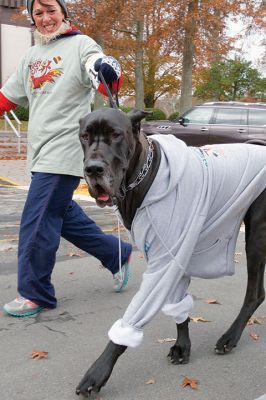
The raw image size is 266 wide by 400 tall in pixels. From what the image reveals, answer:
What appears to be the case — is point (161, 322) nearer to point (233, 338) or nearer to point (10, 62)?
point (233, 338)

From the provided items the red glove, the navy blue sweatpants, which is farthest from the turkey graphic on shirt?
the navy blue sweatpants

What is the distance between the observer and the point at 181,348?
3000 mm

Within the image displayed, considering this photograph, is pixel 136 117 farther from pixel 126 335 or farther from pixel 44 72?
pixel 44 72

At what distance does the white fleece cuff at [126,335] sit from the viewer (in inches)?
102

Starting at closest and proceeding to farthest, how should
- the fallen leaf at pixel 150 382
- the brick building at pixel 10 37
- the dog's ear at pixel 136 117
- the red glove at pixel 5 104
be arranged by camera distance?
the dog's ear at pixel 136 117 < the fallen leaf at pixel 150 382 < the red glove at pixel 5 104 < the brick building at pixel 10 37

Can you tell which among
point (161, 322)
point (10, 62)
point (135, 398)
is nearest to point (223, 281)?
point (161, 322)

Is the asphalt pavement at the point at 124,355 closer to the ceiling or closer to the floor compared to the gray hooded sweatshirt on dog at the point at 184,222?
closer to the floor

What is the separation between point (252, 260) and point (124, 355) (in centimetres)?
97

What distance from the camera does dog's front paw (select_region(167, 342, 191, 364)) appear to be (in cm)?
298

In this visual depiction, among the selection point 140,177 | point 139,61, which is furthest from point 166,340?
point 139,61

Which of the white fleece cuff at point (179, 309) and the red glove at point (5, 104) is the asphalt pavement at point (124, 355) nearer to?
the white fleece cuff at point (179, 309)

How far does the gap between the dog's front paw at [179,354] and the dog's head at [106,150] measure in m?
1.07

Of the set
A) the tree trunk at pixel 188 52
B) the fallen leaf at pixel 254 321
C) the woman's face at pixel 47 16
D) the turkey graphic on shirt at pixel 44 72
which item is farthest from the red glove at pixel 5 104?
the tree trunk at pixel 188 52

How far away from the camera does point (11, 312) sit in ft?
11.9
